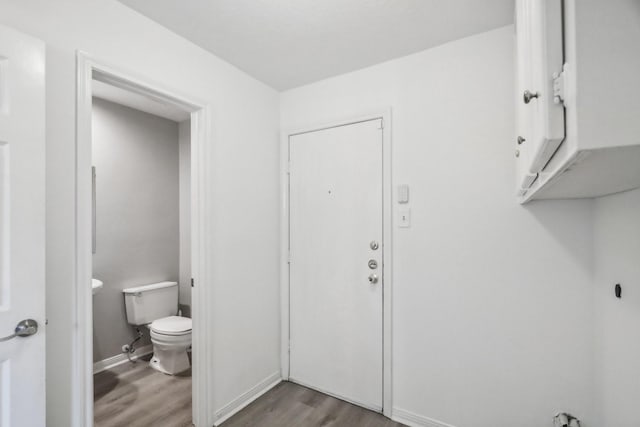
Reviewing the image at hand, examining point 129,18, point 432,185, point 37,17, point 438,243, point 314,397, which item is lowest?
point 314,397

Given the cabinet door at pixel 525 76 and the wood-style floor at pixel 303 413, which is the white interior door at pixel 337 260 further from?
the cabinet door at pixel 525 76

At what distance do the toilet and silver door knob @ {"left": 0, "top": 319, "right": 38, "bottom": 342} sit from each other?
156cm

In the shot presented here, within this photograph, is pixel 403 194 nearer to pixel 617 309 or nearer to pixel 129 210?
pixel 617 309

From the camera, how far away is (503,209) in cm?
175

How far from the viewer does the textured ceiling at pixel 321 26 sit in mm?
1600

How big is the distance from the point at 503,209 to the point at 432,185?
42cm

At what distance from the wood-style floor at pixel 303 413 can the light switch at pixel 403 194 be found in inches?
57.2

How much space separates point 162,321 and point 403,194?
2407 mm

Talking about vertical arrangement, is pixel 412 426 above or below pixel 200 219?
below

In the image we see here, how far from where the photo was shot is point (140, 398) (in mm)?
2318

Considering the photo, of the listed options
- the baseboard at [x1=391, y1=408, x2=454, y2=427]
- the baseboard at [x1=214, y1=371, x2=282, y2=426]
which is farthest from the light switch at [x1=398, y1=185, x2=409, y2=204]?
the baseboard at [x1=214, y1=371, x2=282, y2=426]

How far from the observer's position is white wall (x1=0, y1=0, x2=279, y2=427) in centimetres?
133

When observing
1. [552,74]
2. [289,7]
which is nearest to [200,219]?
[289,7]

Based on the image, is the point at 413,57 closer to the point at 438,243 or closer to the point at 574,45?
the point at 438,243
